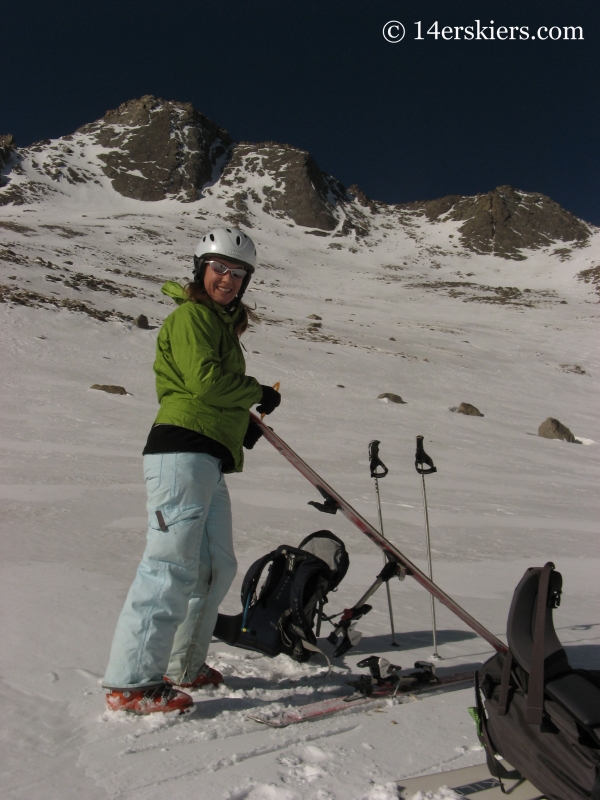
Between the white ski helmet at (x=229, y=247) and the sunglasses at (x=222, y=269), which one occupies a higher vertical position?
the white ski helmet at (x=229, y=247)

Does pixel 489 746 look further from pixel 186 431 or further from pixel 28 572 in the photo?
pixel 28 572

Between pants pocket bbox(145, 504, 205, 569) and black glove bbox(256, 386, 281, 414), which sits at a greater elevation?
black glove bbox(256, 386, 281, 414)

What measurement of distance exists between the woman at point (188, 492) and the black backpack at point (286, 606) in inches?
11.9

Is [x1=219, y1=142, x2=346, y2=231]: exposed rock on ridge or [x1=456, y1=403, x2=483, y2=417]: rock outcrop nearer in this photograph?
[x1=456, y1=403, x2=483, y2=417]: rock outcrop

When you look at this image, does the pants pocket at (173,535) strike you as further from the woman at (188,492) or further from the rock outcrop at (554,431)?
the rock outcrop at (554,431)

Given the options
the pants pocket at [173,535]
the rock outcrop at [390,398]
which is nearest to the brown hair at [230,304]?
the pants pocket at [173,535]

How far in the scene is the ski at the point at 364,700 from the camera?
7.07 ft

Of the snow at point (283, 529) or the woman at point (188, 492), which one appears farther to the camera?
the woman at point (188, 492)

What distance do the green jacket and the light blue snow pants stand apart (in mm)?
151

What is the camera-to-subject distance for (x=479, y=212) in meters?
99.2

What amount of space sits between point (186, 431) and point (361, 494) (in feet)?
15.5

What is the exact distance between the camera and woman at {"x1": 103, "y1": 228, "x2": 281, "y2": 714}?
6.89 ft

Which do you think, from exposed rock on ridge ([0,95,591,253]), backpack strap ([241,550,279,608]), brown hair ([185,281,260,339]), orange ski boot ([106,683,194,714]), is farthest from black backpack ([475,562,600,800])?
exposed rock on ridge ([0,95,591,253])

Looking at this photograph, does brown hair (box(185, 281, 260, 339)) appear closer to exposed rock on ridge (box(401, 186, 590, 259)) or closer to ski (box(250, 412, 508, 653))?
ski (box(250, 412, 508, 653))
